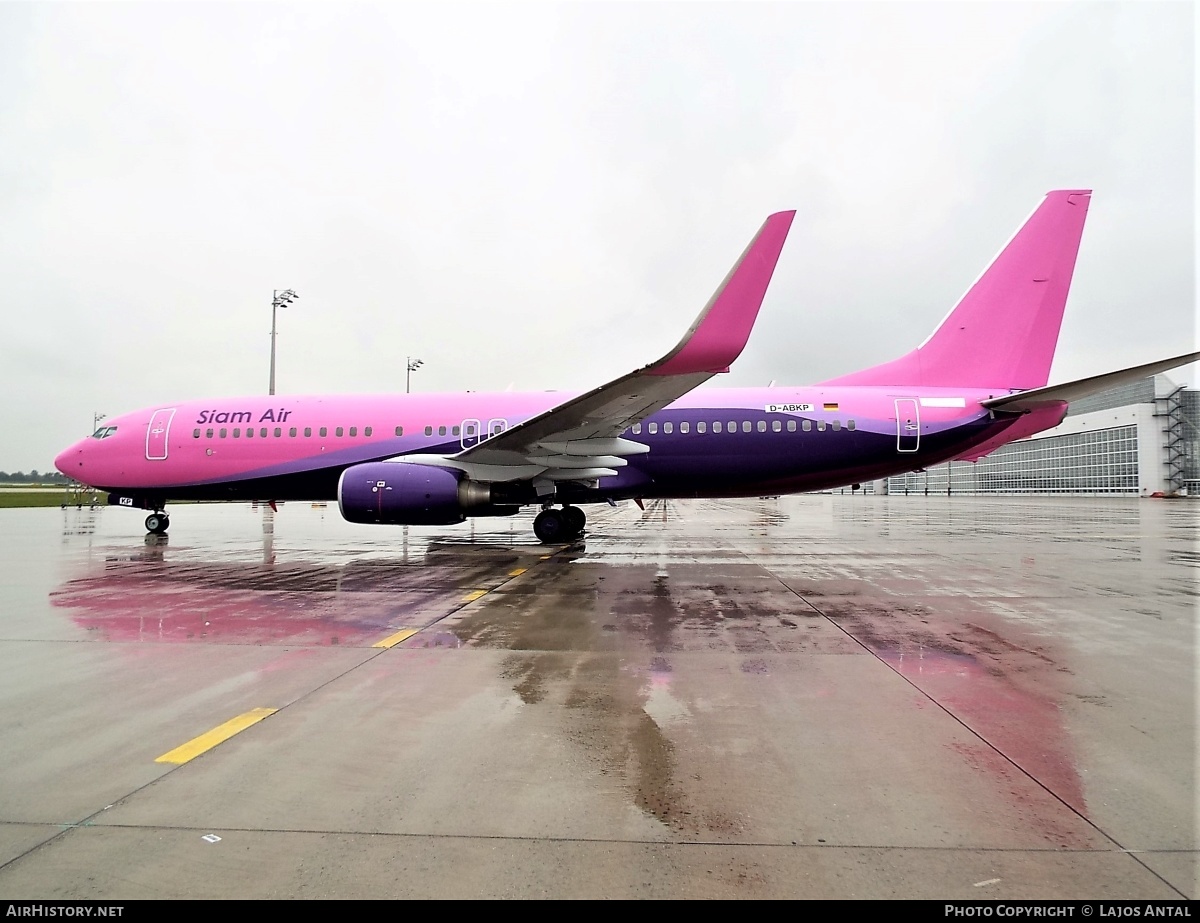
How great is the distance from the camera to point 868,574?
31.6ft

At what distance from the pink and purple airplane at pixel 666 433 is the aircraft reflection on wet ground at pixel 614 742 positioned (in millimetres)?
4697

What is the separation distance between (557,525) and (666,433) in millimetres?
3093

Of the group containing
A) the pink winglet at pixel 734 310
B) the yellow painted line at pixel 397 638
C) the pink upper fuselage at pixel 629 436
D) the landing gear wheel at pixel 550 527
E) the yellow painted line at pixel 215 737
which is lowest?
the yellow painted line at pixel 397 638

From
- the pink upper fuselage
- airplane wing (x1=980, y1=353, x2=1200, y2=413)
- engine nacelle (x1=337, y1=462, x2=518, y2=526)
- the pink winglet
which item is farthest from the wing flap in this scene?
airplane wing (x1=980, y1=353, x2=1200, y2=413)

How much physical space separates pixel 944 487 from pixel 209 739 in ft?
315

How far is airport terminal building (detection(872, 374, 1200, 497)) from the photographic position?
51094mm

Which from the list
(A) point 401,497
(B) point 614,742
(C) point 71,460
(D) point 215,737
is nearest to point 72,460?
(C) point 71,460

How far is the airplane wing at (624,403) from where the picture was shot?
27.2ft

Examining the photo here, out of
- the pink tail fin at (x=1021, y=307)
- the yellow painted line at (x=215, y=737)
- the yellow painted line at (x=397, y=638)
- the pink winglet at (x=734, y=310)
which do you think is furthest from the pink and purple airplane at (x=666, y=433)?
the yellow painted line at (x=215, y=737)

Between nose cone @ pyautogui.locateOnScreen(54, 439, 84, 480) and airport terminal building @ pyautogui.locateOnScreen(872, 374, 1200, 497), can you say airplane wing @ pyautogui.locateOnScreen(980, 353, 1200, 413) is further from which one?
airport terminal building @ pyautogui.locateOnScreen(872, 374, 1200, 497)

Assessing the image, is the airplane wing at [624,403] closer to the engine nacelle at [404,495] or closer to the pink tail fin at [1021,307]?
the engine nacelle at [404,495]

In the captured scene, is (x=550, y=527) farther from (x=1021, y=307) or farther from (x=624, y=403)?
(x=1021, y=307)

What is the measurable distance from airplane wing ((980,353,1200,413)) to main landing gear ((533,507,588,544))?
29.1ft

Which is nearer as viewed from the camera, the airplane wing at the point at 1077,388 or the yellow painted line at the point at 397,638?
the yellow painted line at the point at 397,638
